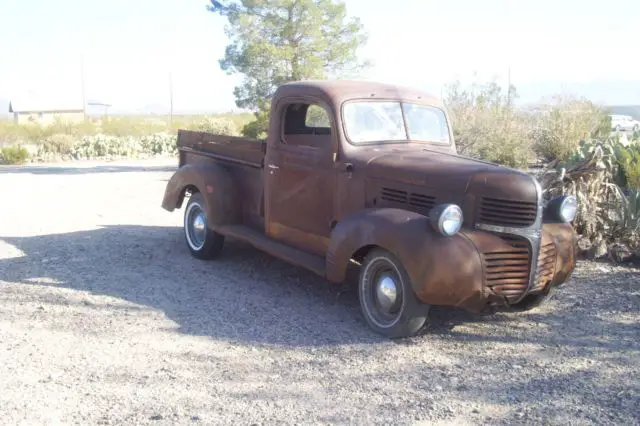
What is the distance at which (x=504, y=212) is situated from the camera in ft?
17.4

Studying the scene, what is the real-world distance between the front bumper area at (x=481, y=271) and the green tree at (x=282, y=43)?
14814mm

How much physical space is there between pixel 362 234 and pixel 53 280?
3.57 meters

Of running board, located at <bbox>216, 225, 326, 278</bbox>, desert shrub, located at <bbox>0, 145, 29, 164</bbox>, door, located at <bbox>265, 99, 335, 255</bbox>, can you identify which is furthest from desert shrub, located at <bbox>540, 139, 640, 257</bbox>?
desert shrub, located at <bbox>0, 145, 29, 164</bbox>

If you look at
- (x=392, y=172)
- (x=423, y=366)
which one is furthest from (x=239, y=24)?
(x=423, y=366)

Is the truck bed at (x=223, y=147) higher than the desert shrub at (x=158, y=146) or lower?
higher

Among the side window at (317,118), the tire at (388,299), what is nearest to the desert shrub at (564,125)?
the side window at (317,118)

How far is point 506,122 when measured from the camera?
15.9 m

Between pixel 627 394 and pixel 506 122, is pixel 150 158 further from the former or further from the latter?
pixel 627 394

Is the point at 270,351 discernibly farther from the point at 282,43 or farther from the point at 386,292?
the point at 282,43

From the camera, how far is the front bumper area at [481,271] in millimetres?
5039

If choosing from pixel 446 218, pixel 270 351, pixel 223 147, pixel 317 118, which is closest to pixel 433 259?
pixel 446 218

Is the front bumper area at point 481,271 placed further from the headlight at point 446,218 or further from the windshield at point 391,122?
the windshield at point 391,122

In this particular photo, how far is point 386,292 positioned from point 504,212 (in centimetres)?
109

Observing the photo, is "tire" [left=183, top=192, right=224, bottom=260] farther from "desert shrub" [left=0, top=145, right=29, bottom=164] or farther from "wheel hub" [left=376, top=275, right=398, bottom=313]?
"desert shrub" [left=0, top=145, right=29, bottom=164]
